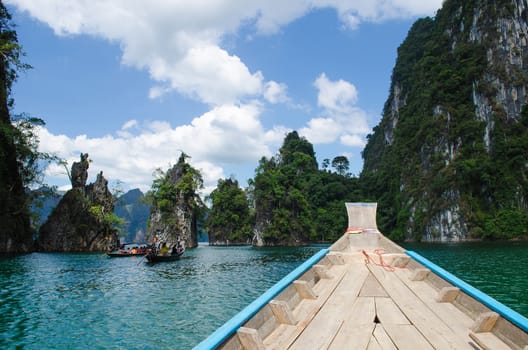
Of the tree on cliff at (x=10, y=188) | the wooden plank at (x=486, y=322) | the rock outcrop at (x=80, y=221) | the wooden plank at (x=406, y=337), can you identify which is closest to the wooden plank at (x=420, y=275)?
the wooden plank at (x=406, y=337)

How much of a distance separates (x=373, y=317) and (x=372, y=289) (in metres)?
1.21

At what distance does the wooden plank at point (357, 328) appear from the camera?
2.75 m

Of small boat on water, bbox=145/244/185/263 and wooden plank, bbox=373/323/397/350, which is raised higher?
wooden plank, bbox=373/323/397/350

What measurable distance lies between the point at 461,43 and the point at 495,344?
7560 cm

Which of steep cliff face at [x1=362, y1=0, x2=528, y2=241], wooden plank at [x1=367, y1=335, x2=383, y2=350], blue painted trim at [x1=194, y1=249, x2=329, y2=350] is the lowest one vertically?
wooden plank at [x1=367, y1=335, x2=383, y2=350]

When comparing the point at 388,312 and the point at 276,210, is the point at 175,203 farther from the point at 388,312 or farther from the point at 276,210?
the point at 388,312

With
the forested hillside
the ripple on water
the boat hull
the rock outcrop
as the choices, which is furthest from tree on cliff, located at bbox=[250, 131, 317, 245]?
the ripple on water

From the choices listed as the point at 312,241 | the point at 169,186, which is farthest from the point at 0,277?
the point at 312,241

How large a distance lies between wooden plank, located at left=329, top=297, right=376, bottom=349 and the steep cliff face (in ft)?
173

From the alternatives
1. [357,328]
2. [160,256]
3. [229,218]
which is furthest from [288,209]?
[357,328]

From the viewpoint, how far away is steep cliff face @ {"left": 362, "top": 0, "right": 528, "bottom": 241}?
5025 centimetres

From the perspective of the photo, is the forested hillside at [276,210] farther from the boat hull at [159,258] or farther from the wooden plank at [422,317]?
the wooden plank at [422,317]

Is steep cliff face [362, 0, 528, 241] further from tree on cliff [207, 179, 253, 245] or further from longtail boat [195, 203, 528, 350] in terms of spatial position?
longtail boat [195, 203, 528, 350]

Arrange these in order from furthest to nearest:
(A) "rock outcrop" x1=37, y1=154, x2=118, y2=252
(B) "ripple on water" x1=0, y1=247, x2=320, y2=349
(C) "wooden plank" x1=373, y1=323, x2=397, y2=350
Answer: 1. (A) "rock outcrop" x1=37, y1=154, x2=118, y2=252
2. (B) "ripple on water" x1=0, y1=247, x2=320, y2=349
3. (C) "wooden plank" x1=373, y1=323, x2=397, y2=350
